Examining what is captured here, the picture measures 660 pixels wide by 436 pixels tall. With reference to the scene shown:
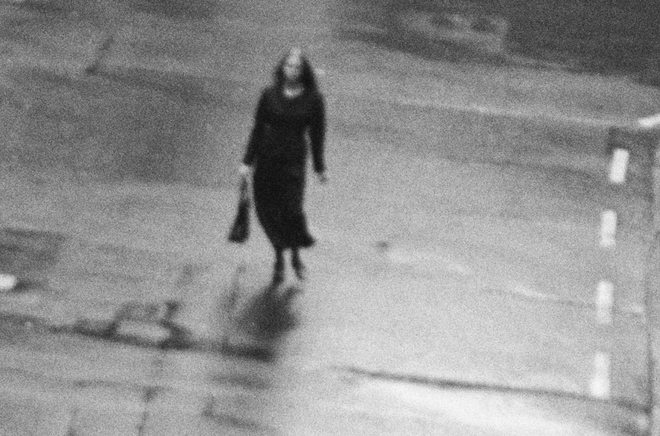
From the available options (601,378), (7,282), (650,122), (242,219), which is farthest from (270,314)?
(650,122)

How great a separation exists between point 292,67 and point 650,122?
5188mm

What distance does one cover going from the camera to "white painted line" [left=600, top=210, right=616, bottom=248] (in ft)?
34.0

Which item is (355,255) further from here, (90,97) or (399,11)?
(399,11)

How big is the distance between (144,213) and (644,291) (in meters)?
4.44

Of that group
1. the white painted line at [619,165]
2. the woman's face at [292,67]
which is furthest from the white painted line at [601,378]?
the woman's face at [292,67]

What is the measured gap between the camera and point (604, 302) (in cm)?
969

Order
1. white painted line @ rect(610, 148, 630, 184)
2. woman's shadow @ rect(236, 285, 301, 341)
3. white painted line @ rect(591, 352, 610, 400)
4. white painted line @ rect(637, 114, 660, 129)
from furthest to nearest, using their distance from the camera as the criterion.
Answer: white painted line @ rect(637, 114, 660, 129)
white painted line @ rect(610, 148, 630, 184)
woman's shadow @ rect(236, 285, 301, 341)
white painted line @ rect(591, 352, 610, 400)

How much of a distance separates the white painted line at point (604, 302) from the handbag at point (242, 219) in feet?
9.78

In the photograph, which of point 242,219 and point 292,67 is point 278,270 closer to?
point 242,219

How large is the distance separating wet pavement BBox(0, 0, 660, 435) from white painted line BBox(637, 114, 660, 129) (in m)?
0.17

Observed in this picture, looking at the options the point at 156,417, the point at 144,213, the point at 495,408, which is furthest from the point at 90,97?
the point at 495,408

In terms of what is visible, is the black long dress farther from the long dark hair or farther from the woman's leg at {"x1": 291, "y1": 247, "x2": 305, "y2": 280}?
the woman's leg at {"x1": 291, "y1": 247, "x2": 305, "y2": 280}

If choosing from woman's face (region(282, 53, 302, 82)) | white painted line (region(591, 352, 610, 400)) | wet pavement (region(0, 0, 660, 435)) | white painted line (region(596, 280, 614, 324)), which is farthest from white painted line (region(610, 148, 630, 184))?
woman's face (region(282, 53, 302, 82))

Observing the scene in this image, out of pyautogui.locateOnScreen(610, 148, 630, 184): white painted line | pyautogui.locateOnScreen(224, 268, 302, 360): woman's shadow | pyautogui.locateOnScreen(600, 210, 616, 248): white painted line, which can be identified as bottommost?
pyautogui.locateOnScreen(224, 268, 302, 360): woman's shadow
